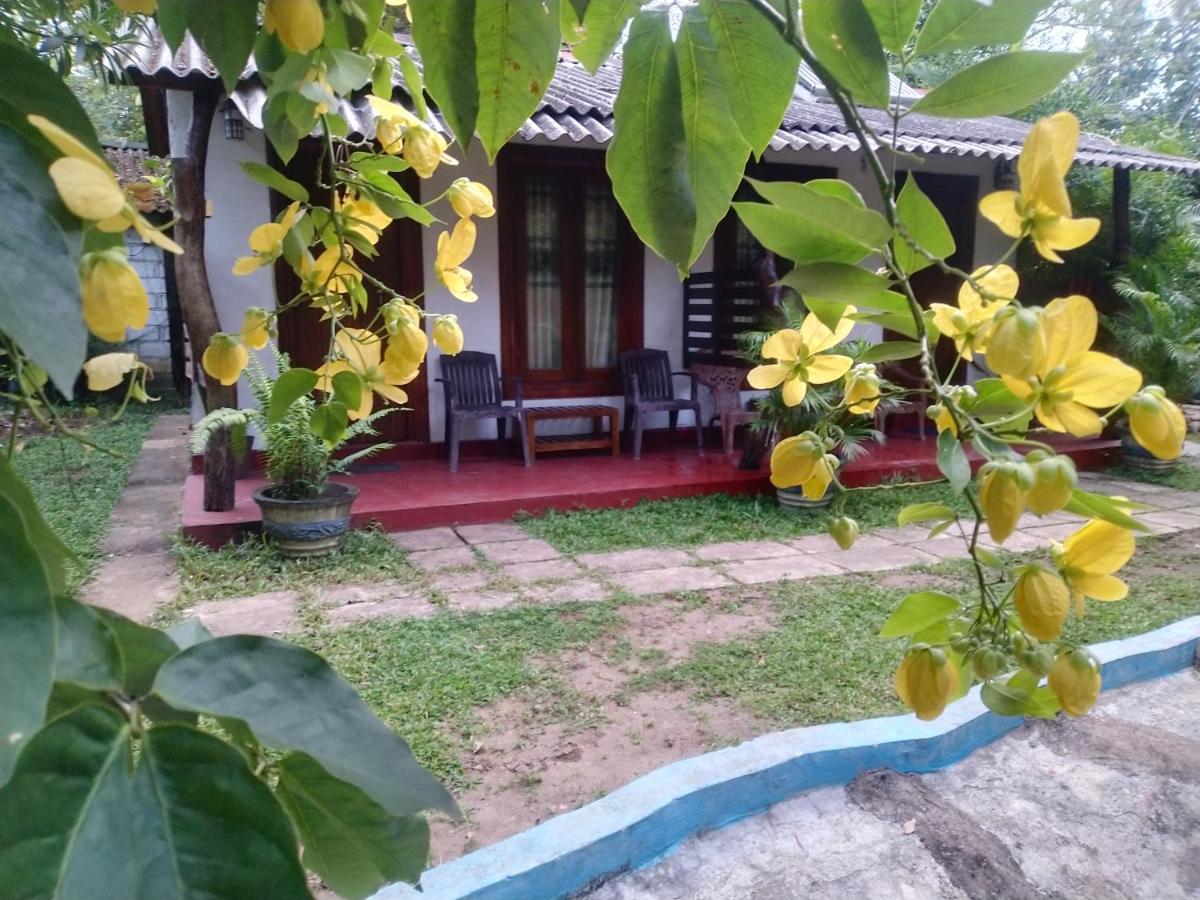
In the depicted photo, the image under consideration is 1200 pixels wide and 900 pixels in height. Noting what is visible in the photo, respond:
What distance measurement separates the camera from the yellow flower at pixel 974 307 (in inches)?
16.3

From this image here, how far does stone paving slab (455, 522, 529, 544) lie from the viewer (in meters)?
4.39

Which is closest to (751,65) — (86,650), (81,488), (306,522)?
(86,650)

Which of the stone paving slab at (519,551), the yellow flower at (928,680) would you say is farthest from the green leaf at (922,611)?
the stone paving slab at (519,551)

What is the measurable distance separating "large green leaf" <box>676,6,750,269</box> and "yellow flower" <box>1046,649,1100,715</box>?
33cm

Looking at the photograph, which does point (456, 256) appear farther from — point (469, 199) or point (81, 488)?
point (81, 488)

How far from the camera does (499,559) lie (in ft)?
13.4

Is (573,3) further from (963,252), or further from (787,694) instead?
(963,252)

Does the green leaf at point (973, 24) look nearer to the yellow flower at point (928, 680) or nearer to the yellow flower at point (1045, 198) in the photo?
the yellow flower at point (1045, 198)

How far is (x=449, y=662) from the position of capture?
9.70ft

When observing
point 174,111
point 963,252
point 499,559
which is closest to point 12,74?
point 499,559

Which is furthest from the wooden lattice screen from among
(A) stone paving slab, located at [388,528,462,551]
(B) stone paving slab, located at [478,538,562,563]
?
(A) stone paving slab, located at [388,528,462,551]

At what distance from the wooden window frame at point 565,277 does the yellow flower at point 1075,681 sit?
213 inches

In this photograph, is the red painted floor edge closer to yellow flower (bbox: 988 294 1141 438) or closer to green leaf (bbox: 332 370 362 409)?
green leaf (bbox: 332 370 362 409)

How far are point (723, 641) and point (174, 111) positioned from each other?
146 inches
